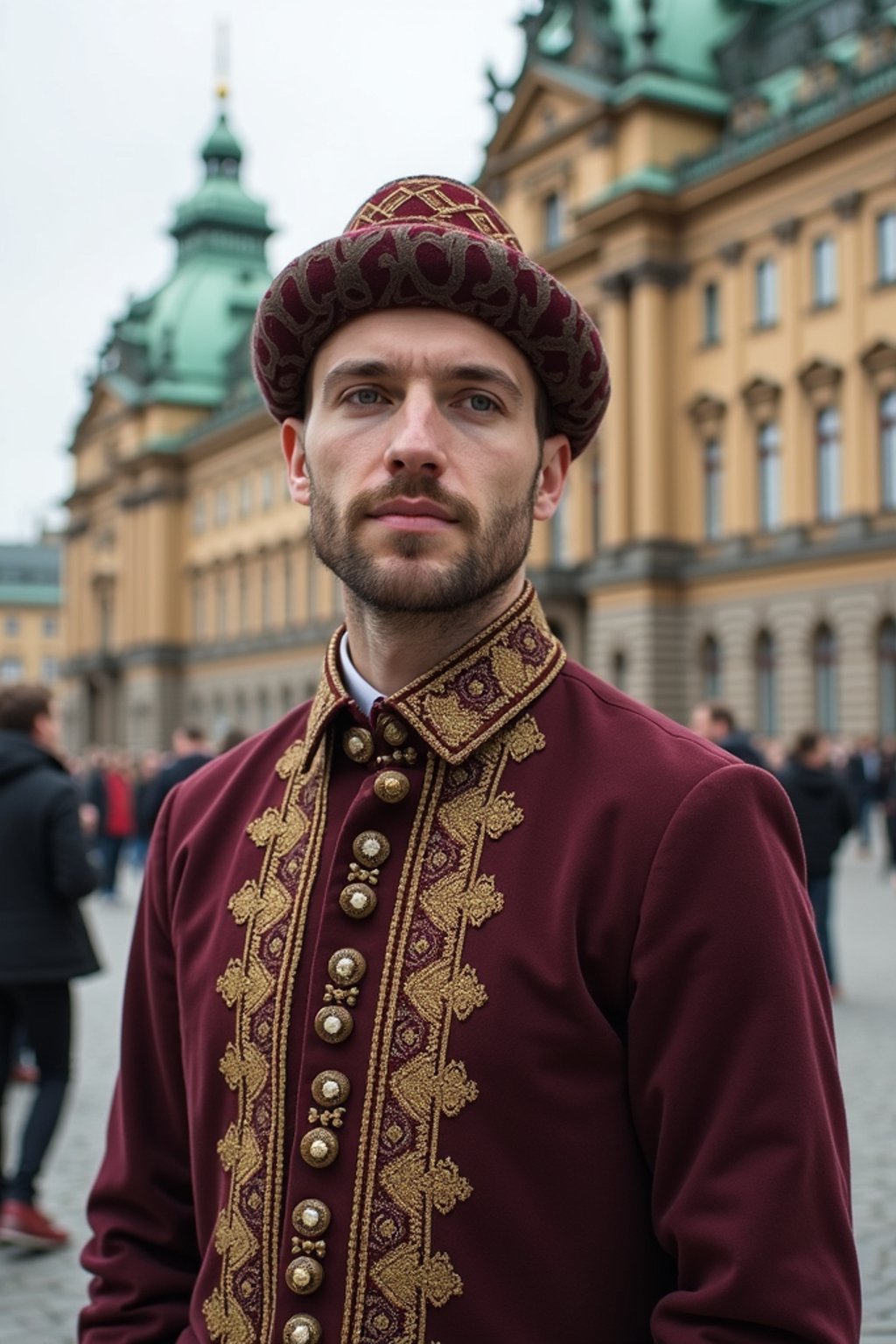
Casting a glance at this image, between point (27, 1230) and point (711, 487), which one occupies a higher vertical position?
point (711, 487)

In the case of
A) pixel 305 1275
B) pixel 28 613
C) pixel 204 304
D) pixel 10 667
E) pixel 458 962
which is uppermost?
pixel 204 304

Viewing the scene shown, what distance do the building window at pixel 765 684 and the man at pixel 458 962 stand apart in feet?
98.3

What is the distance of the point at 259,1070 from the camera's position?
1.91 m

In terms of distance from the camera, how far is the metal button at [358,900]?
1871 mm

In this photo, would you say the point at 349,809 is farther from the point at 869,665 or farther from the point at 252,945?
the point at 869,665

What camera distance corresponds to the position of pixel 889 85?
27.8 meters

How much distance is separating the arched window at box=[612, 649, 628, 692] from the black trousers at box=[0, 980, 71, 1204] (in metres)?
27.9

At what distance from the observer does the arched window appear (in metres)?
33.7

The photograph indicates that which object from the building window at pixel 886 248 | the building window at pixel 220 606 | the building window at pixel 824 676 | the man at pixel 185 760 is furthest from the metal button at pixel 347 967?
the building window at pixel 220 606

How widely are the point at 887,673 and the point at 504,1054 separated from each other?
90.8 ft

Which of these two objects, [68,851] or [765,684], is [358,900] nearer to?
[68,851]

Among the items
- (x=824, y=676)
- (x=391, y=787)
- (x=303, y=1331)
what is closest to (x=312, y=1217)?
(x=303, y=1331)

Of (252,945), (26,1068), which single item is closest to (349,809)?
(252,945)

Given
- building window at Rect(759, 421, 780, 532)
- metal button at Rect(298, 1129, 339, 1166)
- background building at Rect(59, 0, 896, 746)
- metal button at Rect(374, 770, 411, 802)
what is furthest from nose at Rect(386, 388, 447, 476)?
building window at Rect(759, 421, 780, 532)
